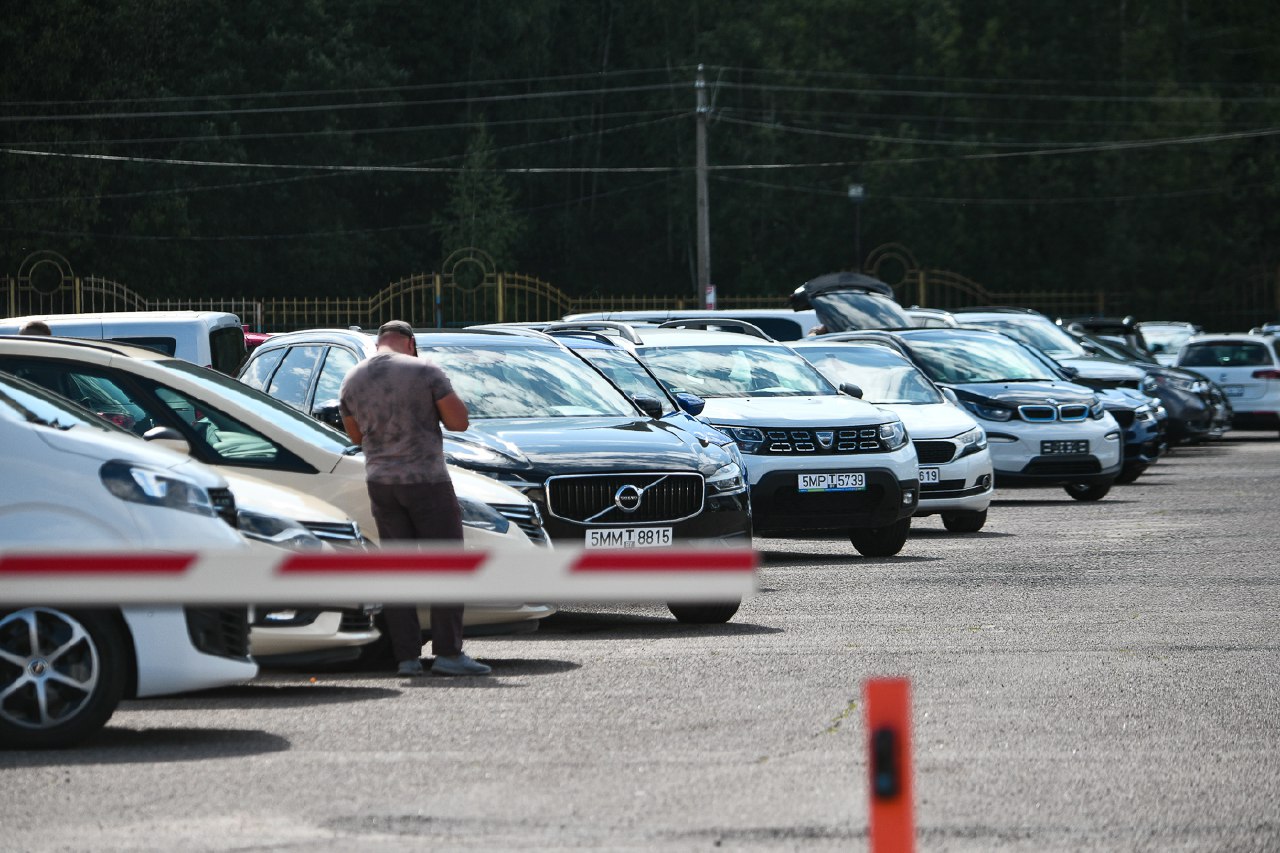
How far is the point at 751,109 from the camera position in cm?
8406

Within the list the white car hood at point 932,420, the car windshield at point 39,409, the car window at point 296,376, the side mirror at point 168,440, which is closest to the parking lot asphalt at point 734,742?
the side mirror at point 168,440

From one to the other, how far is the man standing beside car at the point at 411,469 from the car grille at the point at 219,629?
1.69 metres

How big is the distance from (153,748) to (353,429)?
8.63 ft

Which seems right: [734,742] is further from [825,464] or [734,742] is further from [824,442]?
[824,442]

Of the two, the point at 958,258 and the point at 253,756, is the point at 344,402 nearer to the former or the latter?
the point at 253,756

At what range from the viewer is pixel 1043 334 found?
101 ft

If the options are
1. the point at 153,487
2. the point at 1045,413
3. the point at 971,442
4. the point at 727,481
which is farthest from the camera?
the point at 1045,413

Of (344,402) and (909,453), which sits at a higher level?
(344,402)

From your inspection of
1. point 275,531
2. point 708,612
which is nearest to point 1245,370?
point 708,612

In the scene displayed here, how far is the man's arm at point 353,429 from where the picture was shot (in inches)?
417

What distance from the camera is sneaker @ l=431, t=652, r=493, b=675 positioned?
10.4 meters

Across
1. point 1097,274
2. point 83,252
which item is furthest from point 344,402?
point 1097,274

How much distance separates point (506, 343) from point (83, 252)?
54899 millimetres

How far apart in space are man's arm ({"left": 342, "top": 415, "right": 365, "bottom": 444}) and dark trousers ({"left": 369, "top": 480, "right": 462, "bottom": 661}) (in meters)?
0.29
